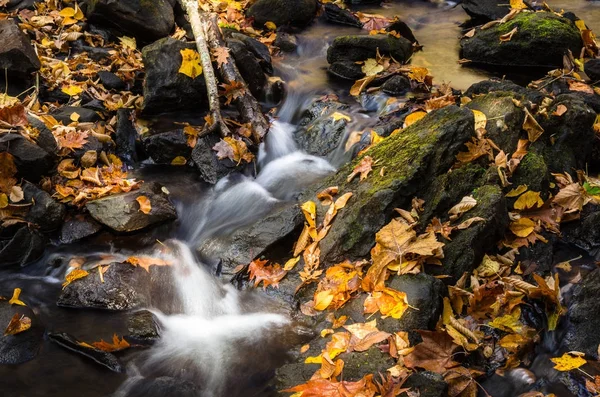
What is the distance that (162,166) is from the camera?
6.38 metres

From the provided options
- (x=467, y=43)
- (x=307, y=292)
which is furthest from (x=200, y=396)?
(x=467, y=43)

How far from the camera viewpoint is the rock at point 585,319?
352 cm

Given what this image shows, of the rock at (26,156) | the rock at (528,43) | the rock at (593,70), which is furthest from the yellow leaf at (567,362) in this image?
the rock at (528,43)

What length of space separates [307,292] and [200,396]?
125 cm

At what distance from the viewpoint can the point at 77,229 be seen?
16.9ft

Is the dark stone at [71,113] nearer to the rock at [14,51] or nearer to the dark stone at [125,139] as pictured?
the dark stone at [125,139]

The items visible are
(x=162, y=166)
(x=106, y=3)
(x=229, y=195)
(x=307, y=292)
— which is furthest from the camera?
(x=106, y=3)

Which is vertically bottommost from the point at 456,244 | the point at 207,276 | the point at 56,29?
the point at 207,276

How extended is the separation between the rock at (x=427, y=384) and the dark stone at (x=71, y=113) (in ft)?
16.8

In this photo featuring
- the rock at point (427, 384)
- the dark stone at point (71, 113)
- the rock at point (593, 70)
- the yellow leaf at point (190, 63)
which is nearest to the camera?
the rock at point (427, 384)

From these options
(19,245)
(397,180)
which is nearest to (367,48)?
(397,180)

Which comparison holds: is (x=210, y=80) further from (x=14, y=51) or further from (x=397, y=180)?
(x=397, y=180)

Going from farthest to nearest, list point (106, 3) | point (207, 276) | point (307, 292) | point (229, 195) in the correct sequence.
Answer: point (106, 3)
point (229, 195)
point (207, 276)
point (307, 292)

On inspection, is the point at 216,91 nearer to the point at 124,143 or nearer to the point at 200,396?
the point at 124,143
